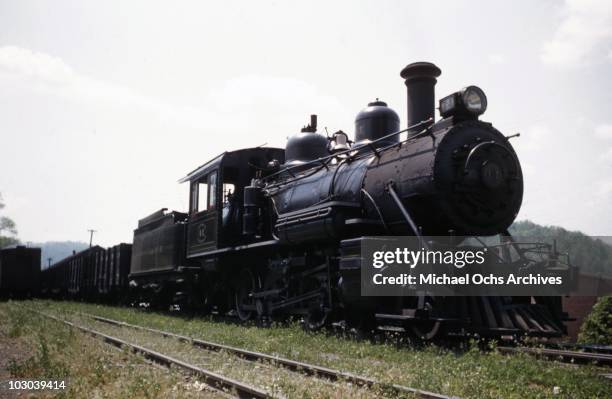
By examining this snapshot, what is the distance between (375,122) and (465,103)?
2.36 metres

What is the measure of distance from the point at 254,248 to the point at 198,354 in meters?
3.75

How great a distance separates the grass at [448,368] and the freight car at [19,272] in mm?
23752

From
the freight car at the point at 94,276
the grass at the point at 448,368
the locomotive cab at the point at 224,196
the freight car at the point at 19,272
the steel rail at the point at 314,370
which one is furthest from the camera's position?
the freight car at the point at 19,272

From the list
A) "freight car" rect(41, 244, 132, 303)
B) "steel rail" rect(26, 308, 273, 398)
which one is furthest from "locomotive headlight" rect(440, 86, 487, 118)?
"freight car" rect(41, 244, 132, 303)

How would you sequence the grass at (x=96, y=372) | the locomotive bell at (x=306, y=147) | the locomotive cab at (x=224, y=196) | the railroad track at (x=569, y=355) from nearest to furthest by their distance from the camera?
the grass at (x=96, y=372) → the railroad track at (x=569, y=355) → the locomotive bell at (x=306, y=147) → the locomotive cab at (x=224, y=196)

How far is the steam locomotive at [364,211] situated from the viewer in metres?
7.35

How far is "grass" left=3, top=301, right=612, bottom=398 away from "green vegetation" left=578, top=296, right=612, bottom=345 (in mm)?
8262

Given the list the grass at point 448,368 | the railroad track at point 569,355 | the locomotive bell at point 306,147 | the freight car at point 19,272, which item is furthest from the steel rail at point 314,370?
the freight car at point 19,272

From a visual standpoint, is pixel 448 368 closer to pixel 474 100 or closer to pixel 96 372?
pixel 96 372

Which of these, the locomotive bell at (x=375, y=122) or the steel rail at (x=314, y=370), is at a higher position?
the locomotive bell at (x=375, y=122)

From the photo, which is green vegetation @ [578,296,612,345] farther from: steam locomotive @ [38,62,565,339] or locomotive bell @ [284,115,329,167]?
locomotive bell @ [284,115,329,167]

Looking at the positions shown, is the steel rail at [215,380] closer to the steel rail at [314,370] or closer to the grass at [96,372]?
the grass at [96,372]

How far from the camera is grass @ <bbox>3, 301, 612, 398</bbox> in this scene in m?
4.76

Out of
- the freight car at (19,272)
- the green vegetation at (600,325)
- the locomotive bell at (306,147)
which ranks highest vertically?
the locomotive bell at (306,147)
